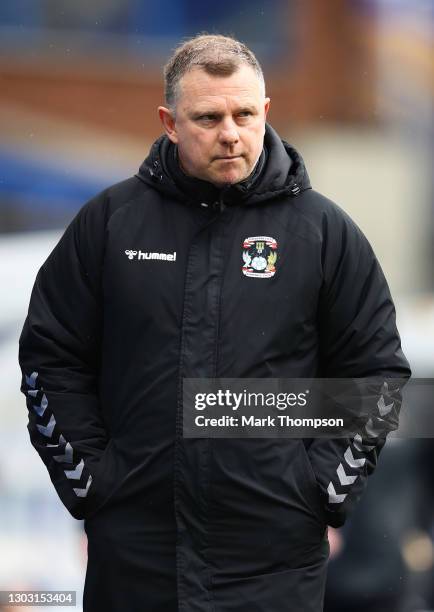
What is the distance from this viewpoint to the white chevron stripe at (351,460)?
8.02 feet

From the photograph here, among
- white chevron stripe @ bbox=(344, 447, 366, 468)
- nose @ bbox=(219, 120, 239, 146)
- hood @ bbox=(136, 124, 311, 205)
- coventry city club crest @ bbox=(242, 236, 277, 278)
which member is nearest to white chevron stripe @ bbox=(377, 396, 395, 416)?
white chevron stripe @ bbox=(344, 447, 366, 468)

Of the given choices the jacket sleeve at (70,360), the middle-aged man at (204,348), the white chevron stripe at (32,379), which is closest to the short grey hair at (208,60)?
the middle-aged man at (204,348)

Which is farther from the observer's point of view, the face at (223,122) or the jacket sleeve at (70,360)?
the jacket sleeve at (70,360)

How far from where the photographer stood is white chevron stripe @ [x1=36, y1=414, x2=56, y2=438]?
98.3 inches

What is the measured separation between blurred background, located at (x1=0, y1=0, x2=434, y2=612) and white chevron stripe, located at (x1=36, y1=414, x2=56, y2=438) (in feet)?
3.57

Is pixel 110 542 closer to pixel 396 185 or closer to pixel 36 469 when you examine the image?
pixel 36 469

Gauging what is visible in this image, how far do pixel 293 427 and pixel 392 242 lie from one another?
1345 millimetres

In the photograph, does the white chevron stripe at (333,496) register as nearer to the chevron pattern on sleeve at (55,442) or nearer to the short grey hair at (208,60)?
the chevron pattern on sleeve at (55,442)

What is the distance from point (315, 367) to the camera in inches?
96.8

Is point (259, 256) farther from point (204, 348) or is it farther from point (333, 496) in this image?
point (333, 496)

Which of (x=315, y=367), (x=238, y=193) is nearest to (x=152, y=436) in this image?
(x=315, y=367)

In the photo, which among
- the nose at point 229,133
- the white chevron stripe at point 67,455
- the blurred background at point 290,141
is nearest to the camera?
the nose at point 229,133

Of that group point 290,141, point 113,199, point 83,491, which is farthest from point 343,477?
point 290,141

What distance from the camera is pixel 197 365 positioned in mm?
2355
